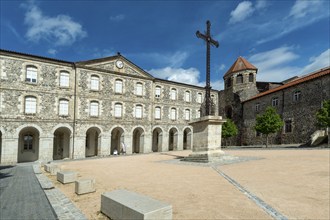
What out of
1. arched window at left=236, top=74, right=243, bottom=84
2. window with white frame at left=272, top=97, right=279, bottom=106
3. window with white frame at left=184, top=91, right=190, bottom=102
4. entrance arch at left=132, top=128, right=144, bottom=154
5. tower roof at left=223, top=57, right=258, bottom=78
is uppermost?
tower roof at left=223, top=57, right=258, bottom=78

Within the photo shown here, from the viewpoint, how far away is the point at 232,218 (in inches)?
167

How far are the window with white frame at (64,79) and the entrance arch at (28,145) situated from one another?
5340mm

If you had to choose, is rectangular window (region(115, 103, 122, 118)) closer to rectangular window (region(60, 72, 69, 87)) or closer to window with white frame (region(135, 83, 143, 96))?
window with white frame (region(135, 83, 143, 96))

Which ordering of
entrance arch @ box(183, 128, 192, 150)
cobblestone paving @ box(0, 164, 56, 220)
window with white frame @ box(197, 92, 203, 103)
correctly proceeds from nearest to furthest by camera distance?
cobblestone paving @ box(0, 164, 56, 220)
entrance arch @ box(183, 128, 192, 150)
window with white frame @ box(197, 92, 203, 103)

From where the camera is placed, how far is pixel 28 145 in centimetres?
2197

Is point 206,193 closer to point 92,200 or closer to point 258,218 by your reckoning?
point 258,218

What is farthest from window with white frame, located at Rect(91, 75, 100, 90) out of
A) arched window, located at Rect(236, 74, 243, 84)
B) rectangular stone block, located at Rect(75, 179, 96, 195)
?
arched window, located at Rect(236, 74, 243, 84)

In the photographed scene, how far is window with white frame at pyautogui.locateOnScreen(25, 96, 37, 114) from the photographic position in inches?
804

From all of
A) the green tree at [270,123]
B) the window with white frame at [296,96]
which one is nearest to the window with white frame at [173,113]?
the green tree at [270,123]

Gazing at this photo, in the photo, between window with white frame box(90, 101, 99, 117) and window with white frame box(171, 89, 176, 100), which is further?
window with white frame box(171, 89, 176, 100)

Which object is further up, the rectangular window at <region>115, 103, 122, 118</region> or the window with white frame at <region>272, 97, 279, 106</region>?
the window with white frame at <region>272, 97, 279, 106</region>

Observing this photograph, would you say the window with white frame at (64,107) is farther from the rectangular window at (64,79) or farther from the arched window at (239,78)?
the arched window at (239,78)

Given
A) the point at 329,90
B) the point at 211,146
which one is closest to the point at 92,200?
the point at 211,146

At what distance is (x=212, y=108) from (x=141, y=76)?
51.3 feet
